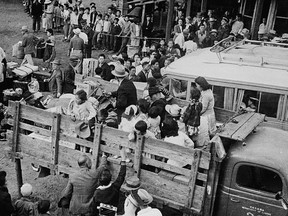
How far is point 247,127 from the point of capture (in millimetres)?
7355

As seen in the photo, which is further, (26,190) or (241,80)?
(241,80)

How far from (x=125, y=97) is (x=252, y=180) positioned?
10.6ft

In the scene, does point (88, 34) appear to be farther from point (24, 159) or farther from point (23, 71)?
point (24, 159)

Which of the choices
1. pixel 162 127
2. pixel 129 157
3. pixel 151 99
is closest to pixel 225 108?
pixel 151 99

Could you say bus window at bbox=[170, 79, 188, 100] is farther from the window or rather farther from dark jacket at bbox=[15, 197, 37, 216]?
dark jacket at bbox=[15, 197, 37, 216]

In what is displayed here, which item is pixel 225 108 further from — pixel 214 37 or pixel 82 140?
pixel 214 37

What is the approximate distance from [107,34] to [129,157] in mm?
12862

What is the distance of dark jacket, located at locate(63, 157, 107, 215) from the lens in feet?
23.3

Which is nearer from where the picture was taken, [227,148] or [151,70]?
[227,148]

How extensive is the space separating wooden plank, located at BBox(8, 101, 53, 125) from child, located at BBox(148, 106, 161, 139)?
1.67 meters

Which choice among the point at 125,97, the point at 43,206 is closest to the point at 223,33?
the point at 125,97

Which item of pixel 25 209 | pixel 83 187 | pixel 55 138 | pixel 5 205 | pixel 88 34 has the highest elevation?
pixel 88 34

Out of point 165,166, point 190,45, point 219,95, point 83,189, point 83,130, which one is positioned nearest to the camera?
point 165,166

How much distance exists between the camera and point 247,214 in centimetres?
677
